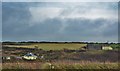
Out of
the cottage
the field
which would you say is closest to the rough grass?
the field

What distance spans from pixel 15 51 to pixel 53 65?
8513 millimetres

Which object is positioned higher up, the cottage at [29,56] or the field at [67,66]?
the cottage at [29,56]

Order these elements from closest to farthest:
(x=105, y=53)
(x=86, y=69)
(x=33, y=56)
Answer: (x=86, y=69), (x=33, y=56), (x=105, y=53)

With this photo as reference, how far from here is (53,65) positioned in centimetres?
1845

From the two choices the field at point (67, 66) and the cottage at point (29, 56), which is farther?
the cottage at point (29, 56)

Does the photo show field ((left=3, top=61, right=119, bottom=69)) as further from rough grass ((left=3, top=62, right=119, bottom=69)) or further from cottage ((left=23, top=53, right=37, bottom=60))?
cottage ((left=23, top=53, right=37, bottom=60))

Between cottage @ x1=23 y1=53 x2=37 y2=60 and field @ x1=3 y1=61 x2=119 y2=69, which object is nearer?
A: field @ x1=3 y1=61 x2=119 y2=69

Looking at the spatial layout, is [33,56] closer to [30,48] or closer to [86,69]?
[30,48]

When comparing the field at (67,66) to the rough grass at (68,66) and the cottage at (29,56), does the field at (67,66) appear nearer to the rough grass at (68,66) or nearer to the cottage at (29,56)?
the rough grass at (68,66)

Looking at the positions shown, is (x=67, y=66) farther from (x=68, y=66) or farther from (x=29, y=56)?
(x=29, y=56)

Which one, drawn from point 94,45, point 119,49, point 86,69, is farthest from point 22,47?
point 86,69

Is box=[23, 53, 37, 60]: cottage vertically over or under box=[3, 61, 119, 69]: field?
over

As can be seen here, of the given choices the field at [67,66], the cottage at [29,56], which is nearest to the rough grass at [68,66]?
the field at [67,66]

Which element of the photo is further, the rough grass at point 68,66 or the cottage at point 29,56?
the cottage at point 29,56
